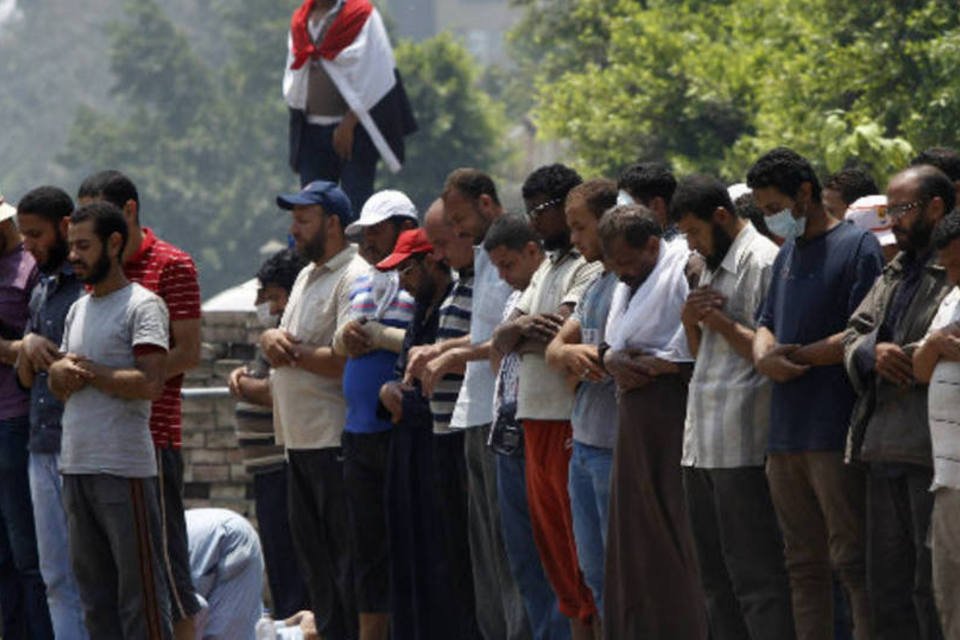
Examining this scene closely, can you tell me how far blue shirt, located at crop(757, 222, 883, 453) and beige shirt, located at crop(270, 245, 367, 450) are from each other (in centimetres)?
308

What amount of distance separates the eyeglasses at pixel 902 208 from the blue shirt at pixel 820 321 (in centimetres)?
27

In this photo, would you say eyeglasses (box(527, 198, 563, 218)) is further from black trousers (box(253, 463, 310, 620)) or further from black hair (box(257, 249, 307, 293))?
black trousers (box(253, 463, 310, 620))

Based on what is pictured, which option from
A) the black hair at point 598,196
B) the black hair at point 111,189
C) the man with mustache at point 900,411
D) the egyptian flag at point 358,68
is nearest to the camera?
the man with mustache at point 900,411

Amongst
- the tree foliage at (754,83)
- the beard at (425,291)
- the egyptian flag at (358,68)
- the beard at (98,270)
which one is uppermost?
the tree foliage at (754,83)

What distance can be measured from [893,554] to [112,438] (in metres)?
3.27

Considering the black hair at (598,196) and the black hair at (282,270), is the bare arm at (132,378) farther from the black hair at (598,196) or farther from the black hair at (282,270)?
the black hair at (282,270)

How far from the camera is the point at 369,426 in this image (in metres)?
11.3

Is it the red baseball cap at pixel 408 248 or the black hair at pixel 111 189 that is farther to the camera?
the red baseball cap at pixel 408 248

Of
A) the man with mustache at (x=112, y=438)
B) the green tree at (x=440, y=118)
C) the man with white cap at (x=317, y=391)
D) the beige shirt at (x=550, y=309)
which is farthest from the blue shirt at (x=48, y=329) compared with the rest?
the green tree at (x=440, y=118)

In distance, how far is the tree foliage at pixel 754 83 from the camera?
835 inches

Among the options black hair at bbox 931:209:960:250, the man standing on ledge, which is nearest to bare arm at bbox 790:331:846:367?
black hair at bbox 931:209:960:250

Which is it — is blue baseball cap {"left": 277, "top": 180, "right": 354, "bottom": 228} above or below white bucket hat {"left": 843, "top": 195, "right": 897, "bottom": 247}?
above

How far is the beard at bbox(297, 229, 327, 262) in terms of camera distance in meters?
11.8

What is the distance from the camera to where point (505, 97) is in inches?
4232
